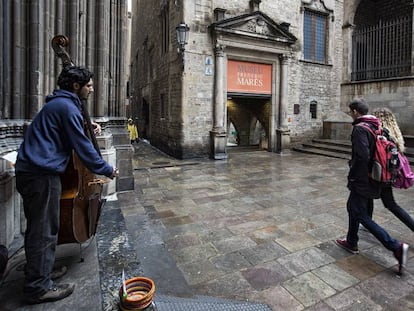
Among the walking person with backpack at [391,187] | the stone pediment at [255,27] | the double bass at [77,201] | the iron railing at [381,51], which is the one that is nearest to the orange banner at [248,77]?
the stone pediment at [255,27]

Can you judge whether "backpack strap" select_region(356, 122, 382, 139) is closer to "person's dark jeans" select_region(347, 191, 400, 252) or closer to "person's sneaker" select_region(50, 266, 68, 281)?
"person's dark jeans" select_region(347, 191, 400, 252)

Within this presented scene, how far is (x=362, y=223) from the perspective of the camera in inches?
112

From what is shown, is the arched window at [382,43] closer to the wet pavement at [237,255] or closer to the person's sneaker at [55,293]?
the wet pavement at [237,255]

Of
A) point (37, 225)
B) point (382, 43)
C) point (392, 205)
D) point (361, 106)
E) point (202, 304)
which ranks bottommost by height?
point (202, 304)

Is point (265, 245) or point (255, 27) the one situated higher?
point (255, 27)

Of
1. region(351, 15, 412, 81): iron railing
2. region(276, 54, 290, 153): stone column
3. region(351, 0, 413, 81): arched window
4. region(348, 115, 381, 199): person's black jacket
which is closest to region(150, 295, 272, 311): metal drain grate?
region(348, 115, 381, 199): person's black jacket

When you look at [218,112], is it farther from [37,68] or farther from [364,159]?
[364,159]

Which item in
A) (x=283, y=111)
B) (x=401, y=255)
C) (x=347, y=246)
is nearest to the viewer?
(x=401, y=255)

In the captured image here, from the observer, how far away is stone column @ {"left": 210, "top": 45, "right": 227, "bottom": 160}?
10.0 metres

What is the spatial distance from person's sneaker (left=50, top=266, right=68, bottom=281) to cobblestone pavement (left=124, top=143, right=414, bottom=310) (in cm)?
74

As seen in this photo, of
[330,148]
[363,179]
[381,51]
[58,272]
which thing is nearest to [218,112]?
[330,148]

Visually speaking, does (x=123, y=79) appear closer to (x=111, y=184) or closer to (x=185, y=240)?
(x=111, y=184)

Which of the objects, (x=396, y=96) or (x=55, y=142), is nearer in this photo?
(x=55, y=142)

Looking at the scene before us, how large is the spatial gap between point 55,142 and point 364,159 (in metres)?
2.65
